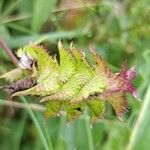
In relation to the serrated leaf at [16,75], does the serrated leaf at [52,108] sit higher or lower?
lower

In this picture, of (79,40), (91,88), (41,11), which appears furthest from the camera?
(79,40)

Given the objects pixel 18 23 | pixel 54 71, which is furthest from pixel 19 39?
pixel 54 71

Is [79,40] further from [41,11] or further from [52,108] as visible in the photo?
[52,108]

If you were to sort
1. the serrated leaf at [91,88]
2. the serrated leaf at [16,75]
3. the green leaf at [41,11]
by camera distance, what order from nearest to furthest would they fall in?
1. the serrated leaf at [91,88]
2. the serrated leaf at [16,75]
3. the green leaf at [41,11]

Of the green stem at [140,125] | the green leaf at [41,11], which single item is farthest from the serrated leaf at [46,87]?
the green leaf at [41,11]

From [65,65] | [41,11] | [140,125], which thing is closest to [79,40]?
[41,11]

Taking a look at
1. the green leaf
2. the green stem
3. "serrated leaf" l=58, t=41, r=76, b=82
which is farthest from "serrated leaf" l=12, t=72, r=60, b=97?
the green leaf

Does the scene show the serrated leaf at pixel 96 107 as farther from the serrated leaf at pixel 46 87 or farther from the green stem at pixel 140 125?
the green stem at pixel 140 125

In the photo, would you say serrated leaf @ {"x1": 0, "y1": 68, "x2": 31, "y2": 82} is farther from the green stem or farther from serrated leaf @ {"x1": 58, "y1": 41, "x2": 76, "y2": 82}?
the green stem

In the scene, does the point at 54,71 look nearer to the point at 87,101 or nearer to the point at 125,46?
the point at 87,101

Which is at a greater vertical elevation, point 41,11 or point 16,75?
point 41,11
